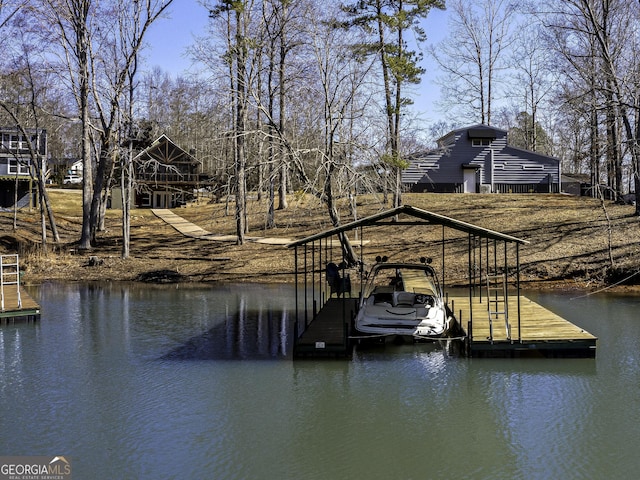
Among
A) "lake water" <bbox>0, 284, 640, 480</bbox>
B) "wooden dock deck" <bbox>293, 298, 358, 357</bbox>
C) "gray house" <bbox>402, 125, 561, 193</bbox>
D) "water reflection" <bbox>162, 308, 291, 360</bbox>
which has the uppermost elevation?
"gray house" <bbox>402, 125, 561, 193</bbox>

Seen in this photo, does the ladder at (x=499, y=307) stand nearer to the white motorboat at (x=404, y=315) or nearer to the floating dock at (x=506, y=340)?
the floating dock at (x=506, y=340)

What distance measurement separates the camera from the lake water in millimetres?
8836

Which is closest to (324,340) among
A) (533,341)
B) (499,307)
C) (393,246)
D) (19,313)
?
(533,341)

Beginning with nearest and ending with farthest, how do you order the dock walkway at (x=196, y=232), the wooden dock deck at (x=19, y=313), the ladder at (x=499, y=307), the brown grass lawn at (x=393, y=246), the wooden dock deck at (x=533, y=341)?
the wooden dock deck at (x=533, y=341) → the ladder at (x=499, y=307) → the wooden dock deck at (x=19, y=313) → the brown grass lawn at (x=393, y=246) → the dock walkway at (x=196, y=232)

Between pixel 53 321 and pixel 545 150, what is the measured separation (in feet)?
203

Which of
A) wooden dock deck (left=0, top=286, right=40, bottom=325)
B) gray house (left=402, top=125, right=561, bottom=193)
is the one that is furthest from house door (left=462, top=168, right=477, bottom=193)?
wooden dock deck (left=0, top=286, right=40, bottom=325)

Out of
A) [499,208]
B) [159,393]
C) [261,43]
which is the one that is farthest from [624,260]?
[159,393]

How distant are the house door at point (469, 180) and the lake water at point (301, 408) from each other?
30.6 metres

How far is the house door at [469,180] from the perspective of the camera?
47.6m

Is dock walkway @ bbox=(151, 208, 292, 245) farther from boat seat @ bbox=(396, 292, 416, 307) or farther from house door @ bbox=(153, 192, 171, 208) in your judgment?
boat seat @ bbox=(396, 292, 416, 307)

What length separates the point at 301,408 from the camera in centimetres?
1116

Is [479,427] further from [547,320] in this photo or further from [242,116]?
[242,116]

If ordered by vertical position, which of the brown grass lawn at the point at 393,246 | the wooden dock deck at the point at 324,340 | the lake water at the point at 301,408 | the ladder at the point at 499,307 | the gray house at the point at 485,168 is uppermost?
the gray house at the point at 485,168

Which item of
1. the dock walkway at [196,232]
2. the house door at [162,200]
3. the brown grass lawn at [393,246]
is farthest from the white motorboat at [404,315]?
the house door at [162,200]
